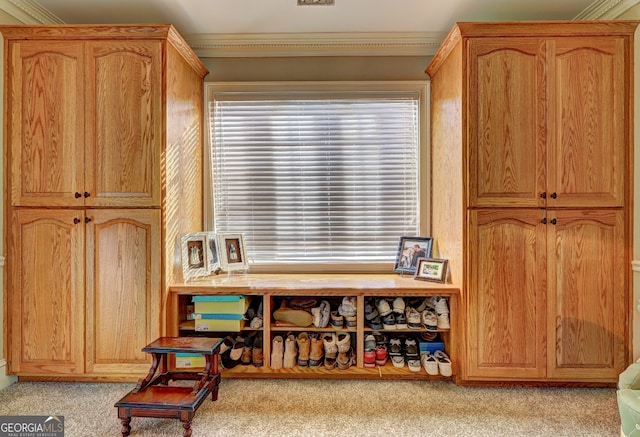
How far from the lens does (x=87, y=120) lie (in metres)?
2.13

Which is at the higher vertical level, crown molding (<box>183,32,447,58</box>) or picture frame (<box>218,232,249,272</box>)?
crown molding (<box>183,32,447,58</box>)

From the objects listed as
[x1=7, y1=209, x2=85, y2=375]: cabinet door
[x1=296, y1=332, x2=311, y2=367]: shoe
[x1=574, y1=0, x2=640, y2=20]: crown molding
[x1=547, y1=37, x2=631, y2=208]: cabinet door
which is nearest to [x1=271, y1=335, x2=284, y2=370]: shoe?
[x1=296, y1=332, x2=311, y2=367]: shoe

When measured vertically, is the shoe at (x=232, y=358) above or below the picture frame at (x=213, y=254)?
below

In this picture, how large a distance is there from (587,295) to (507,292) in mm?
476

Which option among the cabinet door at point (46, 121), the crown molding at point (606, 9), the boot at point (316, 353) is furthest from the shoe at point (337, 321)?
the crown molding at point (606, 9)

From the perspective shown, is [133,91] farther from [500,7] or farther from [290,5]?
[500,7]

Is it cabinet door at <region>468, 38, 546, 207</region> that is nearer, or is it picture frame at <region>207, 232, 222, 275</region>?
cabinet door at <region>468, 38, 546, 207</region>

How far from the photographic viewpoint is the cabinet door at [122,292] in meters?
2.16

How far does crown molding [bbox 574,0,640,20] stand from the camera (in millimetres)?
2161

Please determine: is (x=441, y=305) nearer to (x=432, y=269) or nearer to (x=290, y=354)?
(x=432, y=269)

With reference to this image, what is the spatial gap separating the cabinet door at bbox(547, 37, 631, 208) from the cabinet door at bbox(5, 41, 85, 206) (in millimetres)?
2855

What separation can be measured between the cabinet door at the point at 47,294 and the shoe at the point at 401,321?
198 cm

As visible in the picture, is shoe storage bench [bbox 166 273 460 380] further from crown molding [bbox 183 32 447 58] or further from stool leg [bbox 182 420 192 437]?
crown molding [bbox 183 32 447 58]

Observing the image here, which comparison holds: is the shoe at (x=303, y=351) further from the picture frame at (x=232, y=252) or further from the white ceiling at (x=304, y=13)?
the white ceiling at (x=304, y=13)
